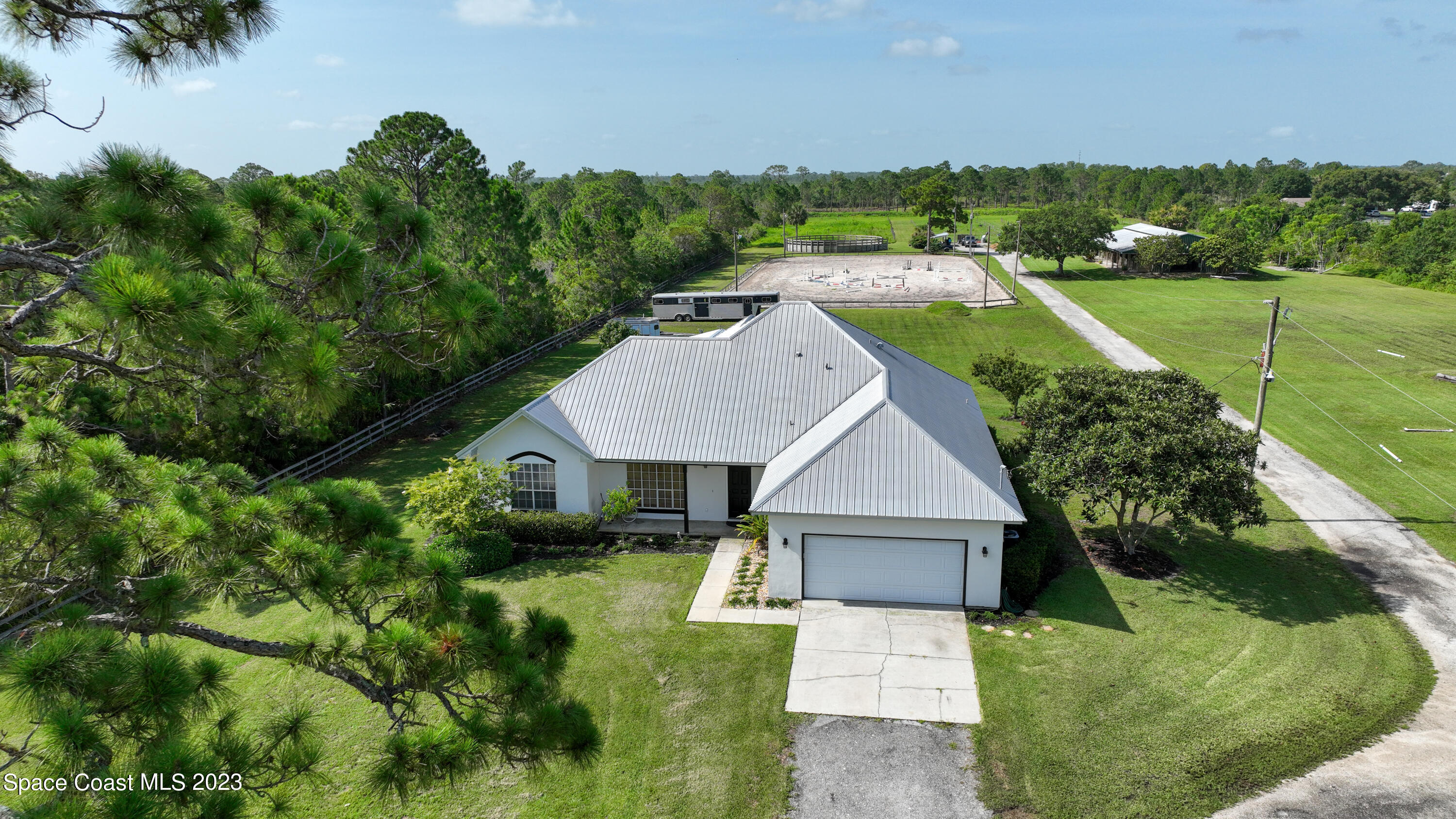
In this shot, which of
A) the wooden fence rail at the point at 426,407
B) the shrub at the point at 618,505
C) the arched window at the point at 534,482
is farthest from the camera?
the wooden fence rail at the point at 426,407

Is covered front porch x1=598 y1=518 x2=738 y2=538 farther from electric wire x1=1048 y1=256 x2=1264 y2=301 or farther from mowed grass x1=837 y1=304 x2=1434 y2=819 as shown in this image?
electric wire x1=1048 y1=256 x2=1264 y2=301

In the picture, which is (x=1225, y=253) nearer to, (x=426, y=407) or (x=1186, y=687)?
(x=1186, y=687)

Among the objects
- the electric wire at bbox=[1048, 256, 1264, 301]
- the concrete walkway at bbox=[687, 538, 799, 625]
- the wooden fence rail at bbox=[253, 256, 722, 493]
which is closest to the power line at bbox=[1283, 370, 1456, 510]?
the concrete walkway at bbox=[687, 538, 799, 625]

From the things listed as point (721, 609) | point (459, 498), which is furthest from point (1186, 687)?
point (459, 498)

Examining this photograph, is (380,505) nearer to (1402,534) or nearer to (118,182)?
(118,182)

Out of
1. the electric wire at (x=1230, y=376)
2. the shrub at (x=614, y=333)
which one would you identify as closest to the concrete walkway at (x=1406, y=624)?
the electric wire at (x=1230, y=376)

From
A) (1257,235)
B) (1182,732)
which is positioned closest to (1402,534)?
(1182,732)

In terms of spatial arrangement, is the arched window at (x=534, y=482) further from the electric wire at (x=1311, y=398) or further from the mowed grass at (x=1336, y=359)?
the mowed grass at (x=1336, y=359)

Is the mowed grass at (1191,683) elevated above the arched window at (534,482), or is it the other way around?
the arched window at (534,482)
